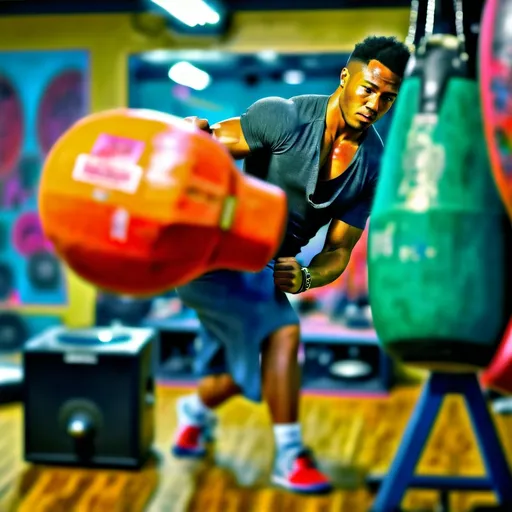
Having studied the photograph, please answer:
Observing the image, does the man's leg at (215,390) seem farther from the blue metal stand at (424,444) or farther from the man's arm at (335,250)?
the blue metal stand at (424,444)

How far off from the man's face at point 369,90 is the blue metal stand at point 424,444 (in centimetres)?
97

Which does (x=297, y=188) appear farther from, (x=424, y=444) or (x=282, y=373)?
(x=424, y=444)

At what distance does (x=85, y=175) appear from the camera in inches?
6.9

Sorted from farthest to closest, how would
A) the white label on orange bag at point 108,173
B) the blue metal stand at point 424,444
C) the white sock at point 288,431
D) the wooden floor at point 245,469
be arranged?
the wooden floor at point 245,469, the blue metal stand at point 424,444, the white sock at point 288,431, the white label on orange bag at point 108,173

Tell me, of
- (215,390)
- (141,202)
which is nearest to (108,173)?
(141,202)

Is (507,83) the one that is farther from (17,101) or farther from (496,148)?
(17,101)

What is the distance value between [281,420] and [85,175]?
0.48ft

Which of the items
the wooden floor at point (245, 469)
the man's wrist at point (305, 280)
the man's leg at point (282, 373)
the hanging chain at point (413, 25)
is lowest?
the wooden floor at point (245, 469)

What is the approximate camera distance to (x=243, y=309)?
0.25 m

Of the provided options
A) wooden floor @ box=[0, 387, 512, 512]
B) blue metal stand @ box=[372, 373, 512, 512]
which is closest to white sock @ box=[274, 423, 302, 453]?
blue metal stand @ box=[372, 373, 512, 512]

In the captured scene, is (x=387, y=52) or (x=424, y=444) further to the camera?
(x=424, y=444)

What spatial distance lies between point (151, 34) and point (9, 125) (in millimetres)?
107

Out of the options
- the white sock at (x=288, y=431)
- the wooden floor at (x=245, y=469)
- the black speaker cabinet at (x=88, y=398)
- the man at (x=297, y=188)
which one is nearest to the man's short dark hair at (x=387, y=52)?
the man at (x=297, y=188)

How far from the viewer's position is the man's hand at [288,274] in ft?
0.76
